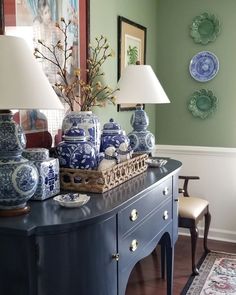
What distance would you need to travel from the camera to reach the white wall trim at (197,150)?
3643 millimetres

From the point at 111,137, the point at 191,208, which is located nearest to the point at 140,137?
the point at 111,137

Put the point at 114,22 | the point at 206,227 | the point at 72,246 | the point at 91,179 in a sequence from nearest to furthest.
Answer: the point at 72,246
the point at 91,179
the point at 114,22
the point at 206,227

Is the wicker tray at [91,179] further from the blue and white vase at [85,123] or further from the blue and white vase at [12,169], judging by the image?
the blue and white vase at [12,169]

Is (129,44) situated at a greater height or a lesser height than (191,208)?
greater

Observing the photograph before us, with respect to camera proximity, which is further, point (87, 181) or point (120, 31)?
point (120, 31)

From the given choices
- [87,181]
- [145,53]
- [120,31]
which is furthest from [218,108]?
[87,181]

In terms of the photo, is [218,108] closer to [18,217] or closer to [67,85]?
[67,85]

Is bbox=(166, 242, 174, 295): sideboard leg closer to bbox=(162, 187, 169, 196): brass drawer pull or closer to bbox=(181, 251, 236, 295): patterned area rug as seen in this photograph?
bbox=(181, 251, 236, 295): patterned area rug

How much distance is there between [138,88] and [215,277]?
1544 mm

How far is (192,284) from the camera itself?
9.35 ft

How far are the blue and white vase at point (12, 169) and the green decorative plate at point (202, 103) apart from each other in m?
2.52

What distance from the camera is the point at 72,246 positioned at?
1.37 metres

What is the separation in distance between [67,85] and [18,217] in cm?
98

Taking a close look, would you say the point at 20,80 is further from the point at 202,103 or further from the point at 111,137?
the point at 202,103
